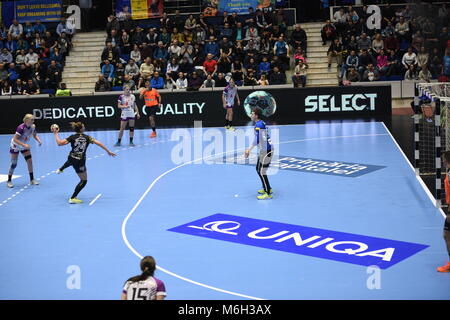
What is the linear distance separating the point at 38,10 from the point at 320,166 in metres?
23.7

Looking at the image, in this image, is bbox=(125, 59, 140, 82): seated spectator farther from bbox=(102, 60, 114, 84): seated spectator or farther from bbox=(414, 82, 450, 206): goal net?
bbox=(414, 82, 450, 206): goal net

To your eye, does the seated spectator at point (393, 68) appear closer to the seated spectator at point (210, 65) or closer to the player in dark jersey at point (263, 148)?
the seated spectator at point (210, 65)

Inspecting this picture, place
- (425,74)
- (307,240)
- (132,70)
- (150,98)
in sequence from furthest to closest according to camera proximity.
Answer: (132,70)
(425,74)
(150,98)
(307,240)

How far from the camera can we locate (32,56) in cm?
3291

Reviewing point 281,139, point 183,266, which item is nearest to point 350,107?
point 281,139

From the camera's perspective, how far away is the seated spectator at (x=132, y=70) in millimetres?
31266

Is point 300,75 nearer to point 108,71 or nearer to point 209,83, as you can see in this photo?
point 209,83

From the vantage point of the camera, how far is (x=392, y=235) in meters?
12.2

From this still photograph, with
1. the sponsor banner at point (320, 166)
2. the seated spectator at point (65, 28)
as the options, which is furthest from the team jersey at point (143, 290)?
the seated spectator at point (65, 28)

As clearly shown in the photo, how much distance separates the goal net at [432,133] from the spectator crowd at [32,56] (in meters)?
18.3

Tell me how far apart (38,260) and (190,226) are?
317cm

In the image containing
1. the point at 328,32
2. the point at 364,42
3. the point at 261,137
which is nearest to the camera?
the point at 261,137

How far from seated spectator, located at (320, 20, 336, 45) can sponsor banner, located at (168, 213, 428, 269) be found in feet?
69.6

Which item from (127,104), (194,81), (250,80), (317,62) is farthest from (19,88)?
(317,62)
